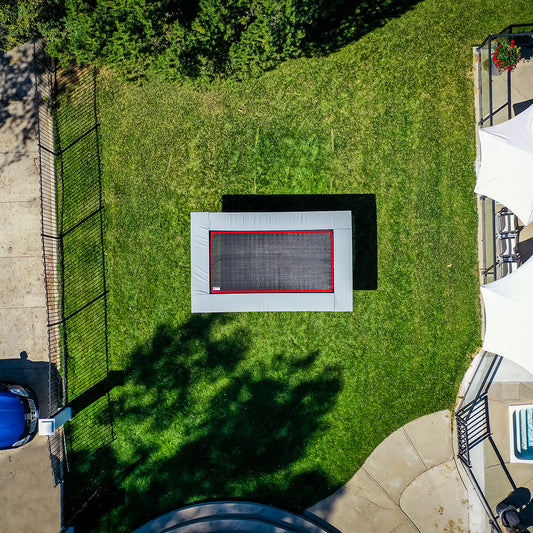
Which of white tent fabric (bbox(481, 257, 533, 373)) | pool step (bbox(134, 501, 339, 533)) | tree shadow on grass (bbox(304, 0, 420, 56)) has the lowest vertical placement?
pool step (bbox(134, 501, 339, 533))

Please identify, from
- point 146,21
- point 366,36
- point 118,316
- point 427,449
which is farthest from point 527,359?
point 146,21

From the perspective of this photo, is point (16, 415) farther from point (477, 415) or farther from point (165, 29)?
point (477, 415)

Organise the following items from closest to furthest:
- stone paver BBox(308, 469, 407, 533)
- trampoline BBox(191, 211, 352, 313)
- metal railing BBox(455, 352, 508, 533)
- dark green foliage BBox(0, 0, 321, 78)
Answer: dark green foliage BBox(0, 0, 321, 78), trampoline BBox(191, 211, 352, 313), metal railing BBox(455, 352, 508, 533), stone paver BBox(308, 469, 407, 533)

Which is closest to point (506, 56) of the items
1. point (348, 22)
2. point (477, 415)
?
point (348, 22)

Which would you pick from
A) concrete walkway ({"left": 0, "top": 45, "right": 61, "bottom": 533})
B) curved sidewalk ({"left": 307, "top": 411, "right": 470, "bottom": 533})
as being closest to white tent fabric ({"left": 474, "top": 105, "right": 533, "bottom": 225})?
curved sidewalk ({"left": 307, "top": 411, "right": 470, "bottom": 533})

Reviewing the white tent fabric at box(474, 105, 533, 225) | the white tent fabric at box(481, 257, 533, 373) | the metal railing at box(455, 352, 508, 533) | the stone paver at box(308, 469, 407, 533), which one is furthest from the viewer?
the stone paver at box(308, 469, 407, 533)

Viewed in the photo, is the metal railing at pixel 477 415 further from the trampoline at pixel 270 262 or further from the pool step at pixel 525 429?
the trampoline at pixel 270 262

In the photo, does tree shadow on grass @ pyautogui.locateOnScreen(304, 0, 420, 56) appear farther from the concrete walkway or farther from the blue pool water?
the blue pool water
